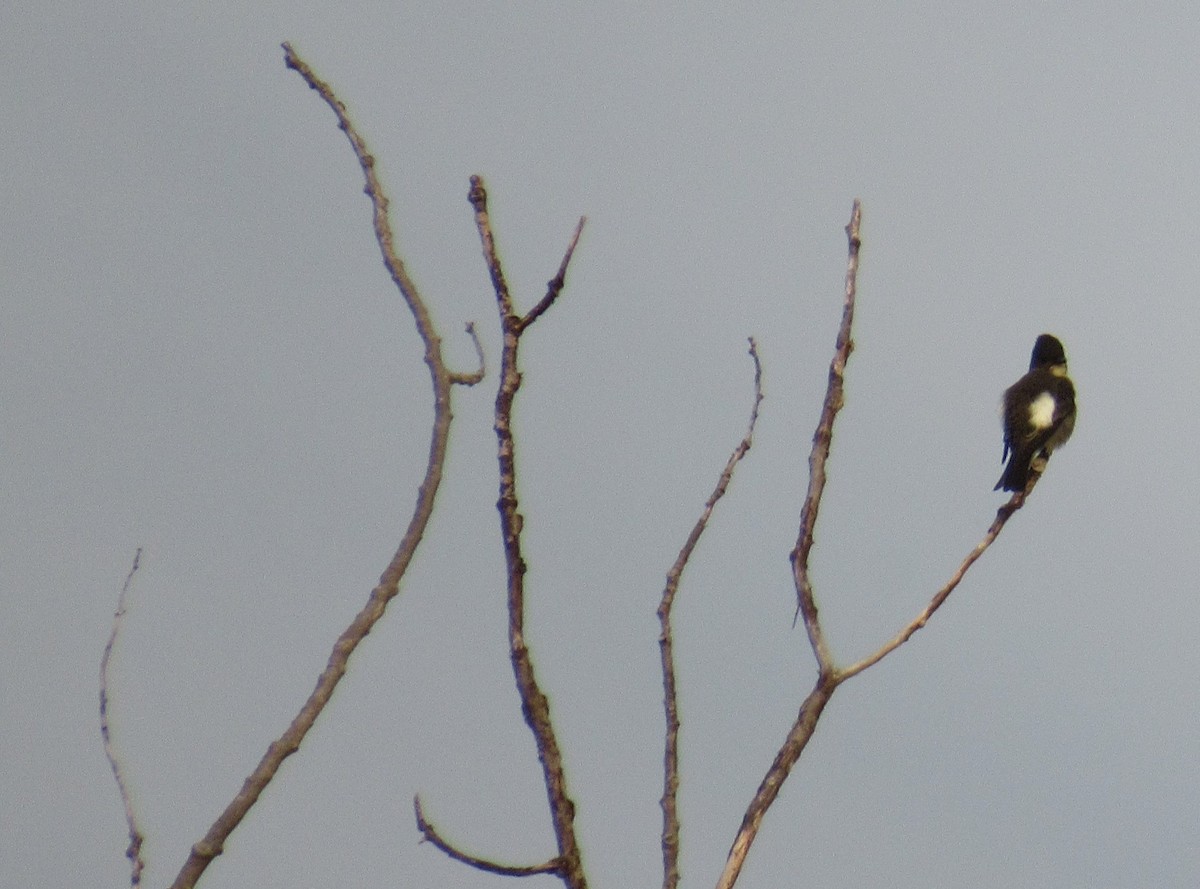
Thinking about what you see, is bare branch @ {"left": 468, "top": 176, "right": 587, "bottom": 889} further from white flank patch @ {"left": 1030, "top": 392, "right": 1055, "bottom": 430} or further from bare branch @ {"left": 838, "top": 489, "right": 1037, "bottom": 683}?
white flank patch @ {"left": 1030, "top": 392, "right": 1055, "bottom": 430}

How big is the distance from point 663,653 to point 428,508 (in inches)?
26.5

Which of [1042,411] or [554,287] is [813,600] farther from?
[1042,411]

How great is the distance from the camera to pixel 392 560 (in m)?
2.35

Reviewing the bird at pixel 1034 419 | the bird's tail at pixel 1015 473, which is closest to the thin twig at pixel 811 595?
the bird at pixel 1034 419

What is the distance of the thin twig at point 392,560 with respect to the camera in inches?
85.2

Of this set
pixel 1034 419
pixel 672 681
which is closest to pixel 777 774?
pixel 672 681

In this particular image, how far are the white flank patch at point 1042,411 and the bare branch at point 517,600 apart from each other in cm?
1028

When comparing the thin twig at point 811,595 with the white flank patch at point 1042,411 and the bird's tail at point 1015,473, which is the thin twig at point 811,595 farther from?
the white flank patch at point 1042,411

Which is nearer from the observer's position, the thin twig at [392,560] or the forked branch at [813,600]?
the thin twig at [392,560]

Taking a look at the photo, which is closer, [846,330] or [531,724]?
[531,724]

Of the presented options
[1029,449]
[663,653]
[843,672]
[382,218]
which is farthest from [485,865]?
[1029,449]

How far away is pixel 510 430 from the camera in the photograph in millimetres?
2418

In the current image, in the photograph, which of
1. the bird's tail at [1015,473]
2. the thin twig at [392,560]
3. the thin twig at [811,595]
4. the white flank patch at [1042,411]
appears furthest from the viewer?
the white flank patch at [1042,411]

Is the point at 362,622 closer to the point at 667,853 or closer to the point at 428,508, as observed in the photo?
the point at 428,508
